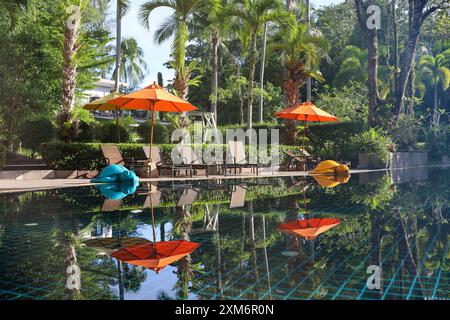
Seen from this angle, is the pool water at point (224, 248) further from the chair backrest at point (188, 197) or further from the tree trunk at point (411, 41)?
the tree trunk at point (411, 41)

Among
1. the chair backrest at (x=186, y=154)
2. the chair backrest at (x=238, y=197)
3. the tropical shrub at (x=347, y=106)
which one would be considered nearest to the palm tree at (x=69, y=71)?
the chair backrest at (x=186, y=154)

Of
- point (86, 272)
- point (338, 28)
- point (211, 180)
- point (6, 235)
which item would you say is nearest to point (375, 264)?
point (86, 272)

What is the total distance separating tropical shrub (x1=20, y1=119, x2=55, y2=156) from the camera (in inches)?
786

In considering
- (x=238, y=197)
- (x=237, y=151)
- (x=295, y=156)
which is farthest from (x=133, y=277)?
(x=295, y=156)

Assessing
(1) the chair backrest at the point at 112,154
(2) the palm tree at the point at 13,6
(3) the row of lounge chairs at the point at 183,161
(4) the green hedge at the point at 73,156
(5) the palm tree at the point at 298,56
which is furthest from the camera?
(5) the palm tree at the point at 298,56

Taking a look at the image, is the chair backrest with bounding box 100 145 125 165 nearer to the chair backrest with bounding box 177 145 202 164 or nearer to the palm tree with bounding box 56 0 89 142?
the chair backrest with bounding box 177 145 202 164

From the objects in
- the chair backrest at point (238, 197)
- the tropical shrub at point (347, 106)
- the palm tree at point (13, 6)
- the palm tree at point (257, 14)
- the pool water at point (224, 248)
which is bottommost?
the pool water at point (224, 248)

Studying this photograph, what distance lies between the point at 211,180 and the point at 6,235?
9.05 meters

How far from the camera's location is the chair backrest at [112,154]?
13.5 meters

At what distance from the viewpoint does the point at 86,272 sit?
4.04 m

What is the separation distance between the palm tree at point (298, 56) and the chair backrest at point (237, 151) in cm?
594

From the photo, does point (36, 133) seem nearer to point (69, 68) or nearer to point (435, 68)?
point (69, 68)

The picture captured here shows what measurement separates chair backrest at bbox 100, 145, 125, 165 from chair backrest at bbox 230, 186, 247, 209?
410 centimetres

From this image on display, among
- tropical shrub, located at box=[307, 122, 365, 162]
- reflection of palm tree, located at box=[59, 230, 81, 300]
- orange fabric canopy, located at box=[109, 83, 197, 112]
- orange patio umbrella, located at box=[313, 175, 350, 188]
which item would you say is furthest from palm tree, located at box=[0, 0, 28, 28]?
tropical shrub, located at box=[307, 122, 365, 162]
